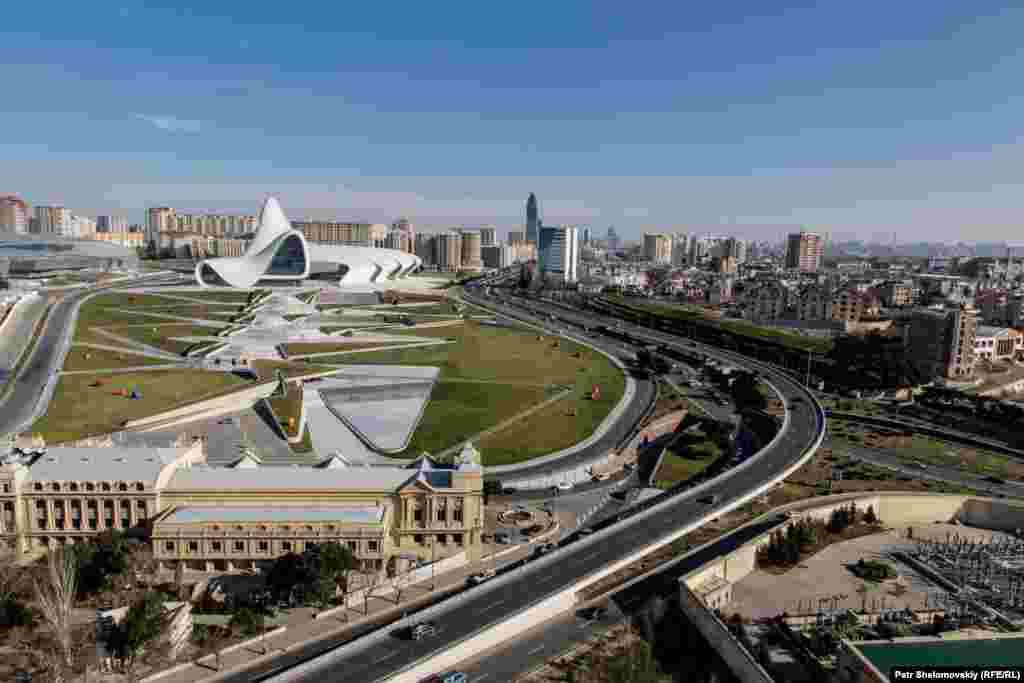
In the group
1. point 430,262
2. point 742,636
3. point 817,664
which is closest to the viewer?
point 817,664

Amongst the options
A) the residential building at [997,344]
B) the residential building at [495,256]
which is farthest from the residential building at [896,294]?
the residential building at [495,256]

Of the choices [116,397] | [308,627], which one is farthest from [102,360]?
[308,627]

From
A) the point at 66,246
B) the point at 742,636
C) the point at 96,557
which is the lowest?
the point at 742,636

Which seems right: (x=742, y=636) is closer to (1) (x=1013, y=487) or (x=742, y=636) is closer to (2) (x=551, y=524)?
(2) (x=551, y=524)

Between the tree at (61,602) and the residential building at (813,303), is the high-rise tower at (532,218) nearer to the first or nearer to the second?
Answer: the residential building at (813,303)

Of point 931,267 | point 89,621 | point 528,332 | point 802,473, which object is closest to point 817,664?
point 802,473
